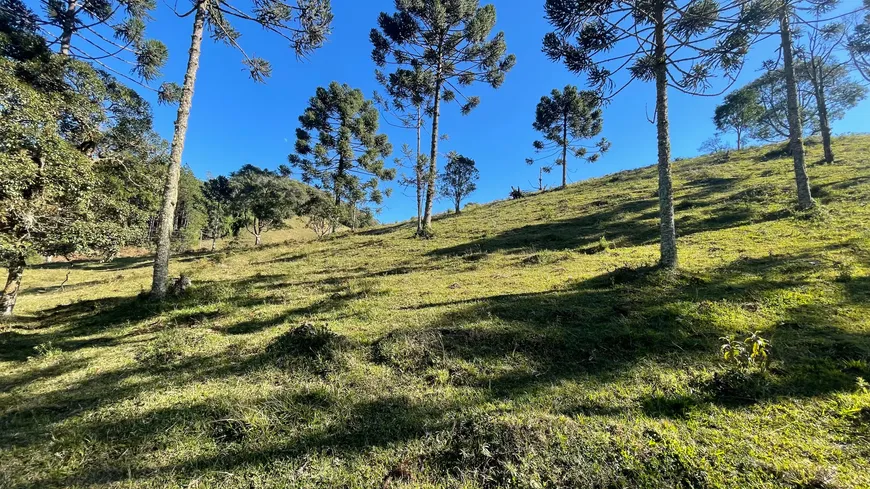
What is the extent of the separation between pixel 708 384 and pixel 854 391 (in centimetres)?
119

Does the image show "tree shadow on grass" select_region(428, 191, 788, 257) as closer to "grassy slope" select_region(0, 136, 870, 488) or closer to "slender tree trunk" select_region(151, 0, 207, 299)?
"grassy slope" select_region(0, 136, 870, 488)

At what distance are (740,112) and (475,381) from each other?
42735 millimetres

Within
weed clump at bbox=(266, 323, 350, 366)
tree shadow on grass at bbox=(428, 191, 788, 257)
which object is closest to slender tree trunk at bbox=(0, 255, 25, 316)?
weed clump at bbox=(266, 323, 350, 366)

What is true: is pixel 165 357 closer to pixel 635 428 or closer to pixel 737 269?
pixel 635 428

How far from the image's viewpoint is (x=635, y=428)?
2984 millimetres

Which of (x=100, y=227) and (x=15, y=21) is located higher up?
(x=15, y=21)

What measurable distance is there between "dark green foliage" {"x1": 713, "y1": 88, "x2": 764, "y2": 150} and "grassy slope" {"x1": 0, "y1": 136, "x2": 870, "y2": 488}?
28.1 metres

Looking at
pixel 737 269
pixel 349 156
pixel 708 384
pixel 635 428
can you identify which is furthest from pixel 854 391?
pixel 349 156

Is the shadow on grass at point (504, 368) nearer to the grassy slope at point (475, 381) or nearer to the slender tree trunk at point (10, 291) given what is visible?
the grassy slope at point (475, 381)

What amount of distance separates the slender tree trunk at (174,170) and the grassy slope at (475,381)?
0.92 meters

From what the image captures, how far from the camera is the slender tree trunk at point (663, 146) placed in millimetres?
7586

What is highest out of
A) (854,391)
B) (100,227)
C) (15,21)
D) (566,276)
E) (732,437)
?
(15,21)

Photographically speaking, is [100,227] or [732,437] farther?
[100,227]

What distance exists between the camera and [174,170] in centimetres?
901
